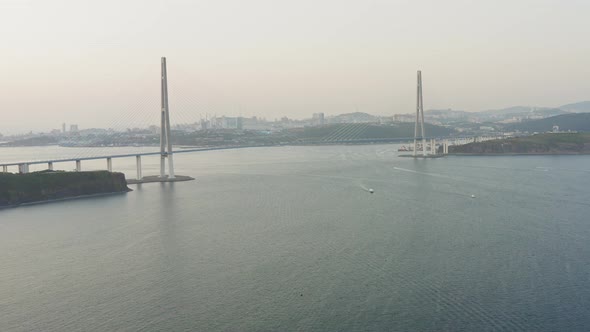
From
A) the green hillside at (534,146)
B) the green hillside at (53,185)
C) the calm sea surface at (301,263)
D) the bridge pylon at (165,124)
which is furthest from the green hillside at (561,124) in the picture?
the green hillside at (53,185)

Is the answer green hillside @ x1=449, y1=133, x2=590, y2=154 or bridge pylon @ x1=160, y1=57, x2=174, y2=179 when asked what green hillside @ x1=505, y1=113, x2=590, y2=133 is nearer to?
green hillside @ x1=449, y1=133, x2=590, y2=154

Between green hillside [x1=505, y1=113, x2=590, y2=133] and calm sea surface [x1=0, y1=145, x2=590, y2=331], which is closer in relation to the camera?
calm sea surface [x1=0, y1=145, x2=590, y2=331]

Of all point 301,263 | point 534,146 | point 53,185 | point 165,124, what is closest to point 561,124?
point 534,146

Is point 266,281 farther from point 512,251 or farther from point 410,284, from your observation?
point 512,251

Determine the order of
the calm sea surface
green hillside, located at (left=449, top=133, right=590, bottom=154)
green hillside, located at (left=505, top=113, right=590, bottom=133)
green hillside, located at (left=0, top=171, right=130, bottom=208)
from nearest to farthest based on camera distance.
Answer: the calm sea surface → green hillside, located at (left=0, top=171, right=130, bottom=208) → green hillside, located at (left=449, top=133, right=590, bottom=154) → green hillside, located at (left=505, top=113, right=590, bottom=133)

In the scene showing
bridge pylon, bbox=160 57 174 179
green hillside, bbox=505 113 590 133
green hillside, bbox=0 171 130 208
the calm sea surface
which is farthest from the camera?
green hillside, bbox=505 113 590 133

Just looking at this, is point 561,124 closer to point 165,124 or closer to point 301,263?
point 165,124

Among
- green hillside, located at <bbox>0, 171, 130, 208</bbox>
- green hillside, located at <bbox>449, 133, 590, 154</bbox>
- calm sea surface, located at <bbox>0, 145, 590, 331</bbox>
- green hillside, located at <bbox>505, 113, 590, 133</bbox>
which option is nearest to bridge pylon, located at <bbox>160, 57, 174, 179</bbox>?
green hillside, located at <bbox>0, 171, 130, 208</bbox>

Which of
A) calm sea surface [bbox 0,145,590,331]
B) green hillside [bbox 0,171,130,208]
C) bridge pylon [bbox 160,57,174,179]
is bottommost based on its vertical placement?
calm sea surface [bbox 0,145,590,331]

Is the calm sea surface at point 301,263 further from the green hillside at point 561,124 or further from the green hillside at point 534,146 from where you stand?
the green hillside at point 561,124
